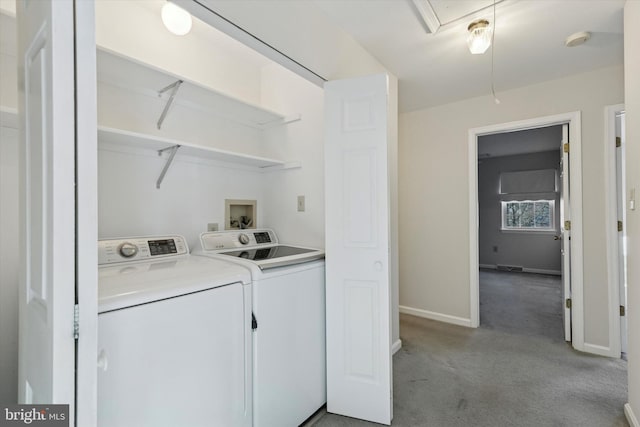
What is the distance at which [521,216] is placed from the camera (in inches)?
239

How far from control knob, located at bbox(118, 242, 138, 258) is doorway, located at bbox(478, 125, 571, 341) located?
4.19m

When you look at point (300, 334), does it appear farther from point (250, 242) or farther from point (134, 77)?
point (134, 77)

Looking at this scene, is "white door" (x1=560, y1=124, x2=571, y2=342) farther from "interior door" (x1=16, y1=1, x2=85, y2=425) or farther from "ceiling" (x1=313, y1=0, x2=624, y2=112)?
"interior door" (x1=16, y1=1, x2=85, y2=425)

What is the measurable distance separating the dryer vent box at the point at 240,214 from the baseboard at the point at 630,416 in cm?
262

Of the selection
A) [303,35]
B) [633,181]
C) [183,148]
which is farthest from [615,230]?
[183,148]

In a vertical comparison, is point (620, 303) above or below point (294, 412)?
above

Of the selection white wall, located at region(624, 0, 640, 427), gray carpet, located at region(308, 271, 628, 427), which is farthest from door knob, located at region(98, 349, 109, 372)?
white wall, located at region(624, 0, 640, 427)

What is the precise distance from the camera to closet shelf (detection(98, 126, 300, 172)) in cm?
144

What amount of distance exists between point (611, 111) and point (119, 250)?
3.75 meters

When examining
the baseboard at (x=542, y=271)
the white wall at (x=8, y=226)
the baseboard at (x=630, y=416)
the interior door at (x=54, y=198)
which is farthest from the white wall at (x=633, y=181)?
the baseboard at (x=542, y=271)

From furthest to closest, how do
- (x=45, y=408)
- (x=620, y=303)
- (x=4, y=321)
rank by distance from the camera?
(x=620, y=303) < (x=4, y=321) < (x=45, y=408)

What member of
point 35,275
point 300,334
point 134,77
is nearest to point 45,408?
point 35,275

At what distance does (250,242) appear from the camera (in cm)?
212

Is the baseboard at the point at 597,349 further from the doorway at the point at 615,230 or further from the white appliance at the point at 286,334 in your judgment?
the white appliance at the point at 286,334
